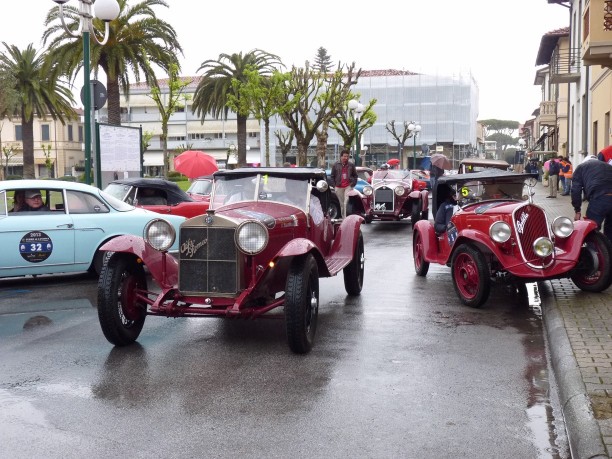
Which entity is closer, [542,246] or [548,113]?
[542,246]

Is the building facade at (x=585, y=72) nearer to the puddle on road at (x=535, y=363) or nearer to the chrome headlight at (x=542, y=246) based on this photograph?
the puddle on road at (x=535, y=363)

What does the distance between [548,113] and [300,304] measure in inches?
2087

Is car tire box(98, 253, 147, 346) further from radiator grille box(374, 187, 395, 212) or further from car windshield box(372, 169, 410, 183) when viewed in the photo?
car windshield box(372, 169, 410, 183)

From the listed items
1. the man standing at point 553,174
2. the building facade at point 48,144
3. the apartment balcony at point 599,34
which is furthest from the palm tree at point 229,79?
the building facade at point 48,144

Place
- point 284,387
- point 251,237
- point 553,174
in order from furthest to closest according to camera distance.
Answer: point 553,174 < point 251,237 < point 284,387

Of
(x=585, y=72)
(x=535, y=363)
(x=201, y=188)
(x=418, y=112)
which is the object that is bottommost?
(x=535, y=363)

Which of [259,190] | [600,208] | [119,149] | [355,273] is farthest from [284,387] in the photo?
[119,149]

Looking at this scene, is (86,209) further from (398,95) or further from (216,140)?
(216,140)

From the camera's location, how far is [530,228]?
850 centimetres

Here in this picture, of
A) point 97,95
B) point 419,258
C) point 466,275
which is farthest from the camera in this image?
point 97,95

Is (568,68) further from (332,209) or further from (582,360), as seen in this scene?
(582,360)

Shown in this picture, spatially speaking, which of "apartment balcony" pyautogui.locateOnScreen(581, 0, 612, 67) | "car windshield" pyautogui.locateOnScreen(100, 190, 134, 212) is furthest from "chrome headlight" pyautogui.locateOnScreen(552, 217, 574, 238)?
"apartment balcony" pyautogui.locateOnScreen(581, 0, 612, 67)

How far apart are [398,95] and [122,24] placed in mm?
51540

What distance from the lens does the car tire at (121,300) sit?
6500 mm
